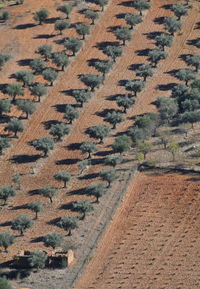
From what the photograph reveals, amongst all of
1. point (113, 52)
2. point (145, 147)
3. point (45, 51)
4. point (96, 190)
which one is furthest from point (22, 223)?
point (113, 52)

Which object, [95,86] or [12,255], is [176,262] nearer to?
[12,255]

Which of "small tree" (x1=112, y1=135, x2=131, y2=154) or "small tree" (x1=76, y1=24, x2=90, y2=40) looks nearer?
"small tree" (x1=112, y1=135, x2=131, y2=154)

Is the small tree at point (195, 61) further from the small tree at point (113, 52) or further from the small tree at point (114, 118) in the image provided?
the small tree at point (114, 118)

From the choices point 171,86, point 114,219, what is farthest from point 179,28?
point 114,219

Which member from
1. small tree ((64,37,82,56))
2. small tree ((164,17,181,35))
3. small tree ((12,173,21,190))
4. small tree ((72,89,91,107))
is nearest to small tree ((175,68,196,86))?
small tree ((164,17,181,35))

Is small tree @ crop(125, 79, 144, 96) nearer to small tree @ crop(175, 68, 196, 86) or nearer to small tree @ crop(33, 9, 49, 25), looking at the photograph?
small tree @ crop(175, 68, 196, 86)

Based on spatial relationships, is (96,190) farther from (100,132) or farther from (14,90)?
(14,90)

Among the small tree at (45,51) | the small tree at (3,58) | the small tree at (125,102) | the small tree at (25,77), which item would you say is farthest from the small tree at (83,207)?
the small tree at (45,51)
